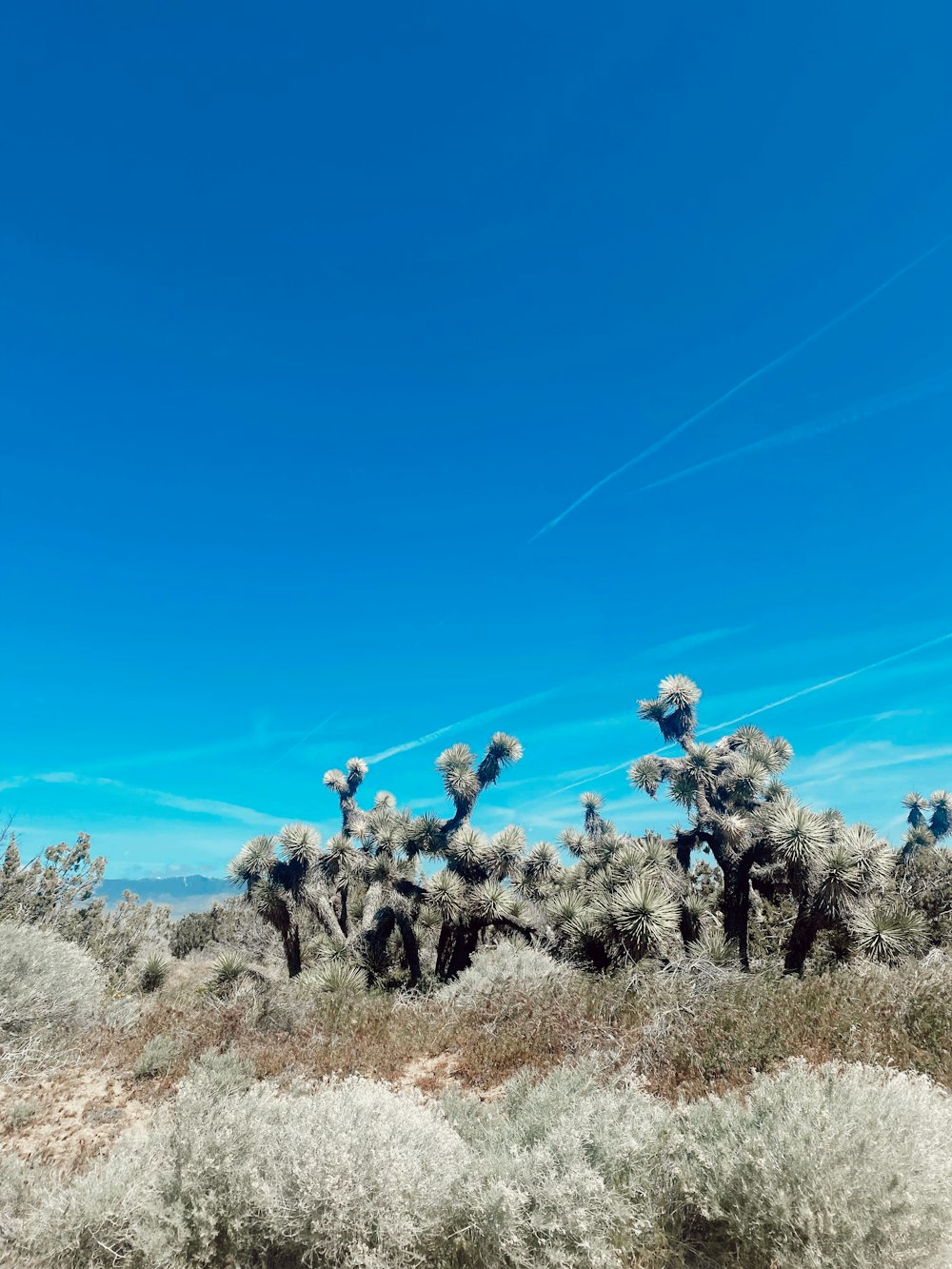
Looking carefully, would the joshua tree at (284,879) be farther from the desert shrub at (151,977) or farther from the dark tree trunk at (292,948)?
the desert shrub at (151,977)

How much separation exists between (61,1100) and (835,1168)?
9.10 meters

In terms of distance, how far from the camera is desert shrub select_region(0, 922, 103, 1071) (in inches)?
332

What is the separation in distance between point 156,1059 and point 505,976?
6.57 metres

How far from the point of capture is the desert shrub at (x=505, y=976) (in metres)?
11.5

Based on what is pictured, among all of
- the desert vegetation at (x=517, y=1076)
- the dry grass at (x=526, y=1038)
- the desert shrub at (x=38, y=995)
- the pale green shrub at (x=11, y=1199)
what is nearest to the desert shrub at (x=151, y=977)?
the desert vegetation at (x=517, y=1076)

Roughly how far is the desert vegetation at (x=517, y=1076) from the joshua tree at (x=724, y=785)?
0.16 meters

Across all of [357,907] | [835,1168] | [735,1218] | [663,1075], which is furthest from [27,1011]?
[357,907]

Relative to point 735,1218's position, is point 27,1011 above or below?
above

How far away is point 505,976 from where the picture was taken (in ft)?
42.5

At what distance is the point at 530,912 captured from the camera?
19109 millimetres

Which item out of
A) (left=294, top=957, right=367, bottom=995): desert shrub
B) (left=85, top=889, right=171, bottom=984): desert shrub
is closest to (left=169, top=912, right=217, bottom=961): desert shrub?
(left=85, top=889, right=171, bottom=984): desert shrub

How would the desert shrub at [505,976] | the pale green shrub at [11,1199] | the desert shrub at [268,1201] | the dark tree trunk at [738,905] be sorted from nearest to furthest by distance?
the desert shrub at [268,1201] < the pale green shrub at [11,1199] < the desert shrub at [505,976] < the dark tree trunk at [738,905]

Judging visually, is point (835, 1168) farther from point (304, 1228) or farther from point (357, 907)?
point (357, 907)

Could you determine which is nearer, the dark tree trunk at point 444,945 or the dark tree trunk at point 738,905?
the dark tree trunk at point 738,905
